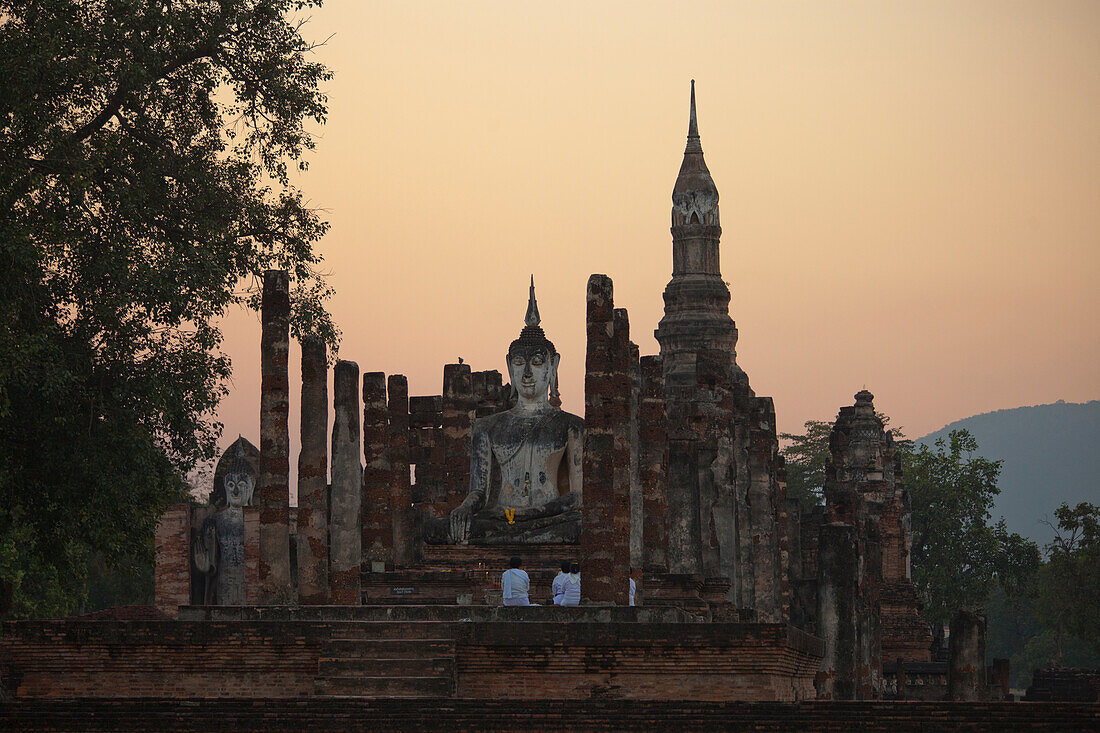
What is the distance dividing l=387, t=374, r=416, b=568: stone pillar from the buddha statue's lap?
1.73 m

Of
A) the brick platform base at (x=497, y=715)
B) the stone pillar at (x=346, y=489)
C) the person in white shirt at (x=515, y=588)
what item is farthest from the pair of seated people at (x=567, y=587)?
the brick platform base at (x=497, y=715)

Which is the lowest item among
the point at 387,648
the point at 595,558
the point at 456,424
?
the point at 387,648

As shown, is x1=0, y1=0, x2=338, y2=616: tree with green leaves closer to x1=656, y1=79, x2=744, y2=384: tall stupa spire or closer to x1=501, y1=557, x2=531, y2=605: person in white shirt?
x1=501, y1=557, x2=531, y2=605: person in white shirt

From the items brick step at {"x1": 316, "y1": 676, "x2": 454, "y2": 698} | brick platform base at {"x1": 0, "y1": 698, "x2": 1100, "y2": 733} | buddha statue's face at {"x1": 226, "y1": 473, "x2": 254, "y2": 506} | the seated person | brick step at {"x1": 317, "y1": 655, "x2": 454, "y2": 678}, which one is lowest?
brick platform base at {"x1": 0, "y1": 698, "x2": 1100, "y2": 733}

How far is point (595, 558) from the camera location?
63.2 ft

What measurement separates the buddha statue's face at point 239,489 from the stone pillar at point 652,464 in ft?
26.3

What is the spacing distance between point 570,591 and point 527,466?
19.3 feet

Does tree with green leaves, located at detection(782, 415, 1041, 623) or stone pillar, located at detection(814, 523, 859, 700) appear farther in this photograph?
tree with green leaves, located at detection(782, 415, 1041, 623)

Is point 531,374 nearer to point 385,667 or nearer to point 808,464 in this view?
point 385,667

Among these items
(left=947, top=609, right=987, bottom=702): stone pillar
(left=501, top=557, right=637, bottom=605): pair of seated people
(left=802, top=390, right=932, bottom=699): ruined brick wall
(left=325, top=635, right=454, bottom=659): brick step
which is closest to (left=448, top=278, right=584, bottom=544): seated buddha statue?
(left=501, top=557, right=637, bottom=605): pair of seated people

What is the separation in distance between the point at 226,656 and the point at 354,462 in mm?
6886

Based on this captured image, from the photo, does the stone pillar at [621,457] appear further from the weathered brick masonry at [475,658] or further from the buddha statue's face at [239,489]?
the buddha statue's face at [239,489]

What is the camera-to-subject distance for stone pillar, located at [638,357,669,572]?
2512 centimetres

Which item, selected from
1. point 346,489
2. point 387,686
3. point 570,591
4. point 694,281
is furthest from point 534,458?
point 694,281
